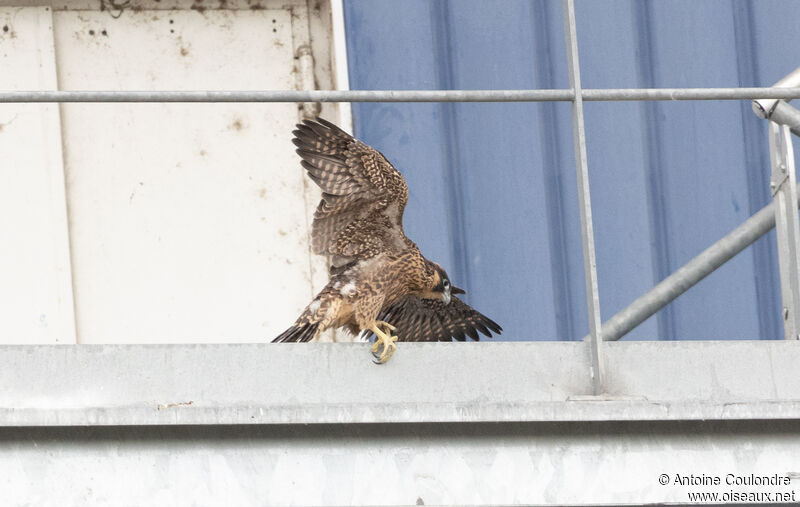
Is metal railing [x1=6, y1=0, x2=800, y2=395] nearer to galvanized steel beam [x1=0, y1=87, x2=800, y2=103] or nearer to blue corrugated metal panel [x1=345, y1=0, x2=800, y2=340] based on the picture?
galvanized steel beam [x1=0, y1=87, x2=800, y2=103]


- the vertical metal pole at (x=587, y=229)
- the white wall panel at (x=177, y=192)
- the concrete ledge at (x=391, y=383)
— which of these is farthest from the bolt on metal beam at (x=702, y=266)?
the white wall panel at (x=177, y=192)

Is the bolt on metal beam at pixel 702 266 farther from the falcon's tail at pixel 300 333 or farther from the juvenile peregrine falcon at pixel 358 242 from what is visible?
the falcon's tail at pixel 300 333

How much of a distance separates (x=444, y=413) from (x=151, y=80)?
3005mm

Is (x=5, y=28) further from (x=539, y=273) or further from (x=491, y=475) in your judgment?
(x=491, y=475)

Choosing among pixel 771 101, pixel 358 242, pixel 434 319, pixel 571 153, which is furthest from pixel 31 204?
pixel 771 101

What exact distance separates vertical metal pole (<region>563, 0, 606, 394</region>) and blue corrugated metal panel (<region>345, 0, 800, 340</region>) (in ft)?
6.92

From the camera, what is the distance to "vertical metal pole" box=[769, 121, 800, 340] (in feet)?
11.1

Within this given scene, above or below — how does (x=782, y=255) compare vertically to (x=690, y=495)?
above

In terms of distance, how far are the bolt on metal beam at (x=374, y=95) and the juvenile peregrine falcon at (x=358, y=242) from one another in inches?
38.2

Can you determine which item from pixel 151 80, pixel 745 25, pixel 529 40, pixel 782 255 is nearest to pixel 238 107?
pixel 151 80

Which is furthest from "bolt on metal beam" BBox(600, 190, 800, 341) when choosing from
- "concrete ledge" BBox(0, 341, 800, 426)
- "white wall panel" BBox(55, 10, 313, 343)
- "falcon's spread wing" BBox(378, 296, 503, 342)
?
"white wall panel" BBox(55, 10, 313, 343)

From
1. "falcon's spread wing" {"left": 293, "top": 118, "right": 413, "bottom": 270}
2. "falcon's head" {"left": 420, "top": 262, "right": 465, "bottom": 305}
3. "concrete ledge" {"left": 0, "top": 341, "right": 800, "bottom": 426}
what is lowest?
"concrete ledge" {"left": 0, "top": 341, "right": 800, "bottom": 426}

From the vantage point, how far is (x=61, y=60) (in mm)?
5449

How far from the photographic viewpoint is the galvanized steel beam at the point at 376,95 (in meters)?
3.09
